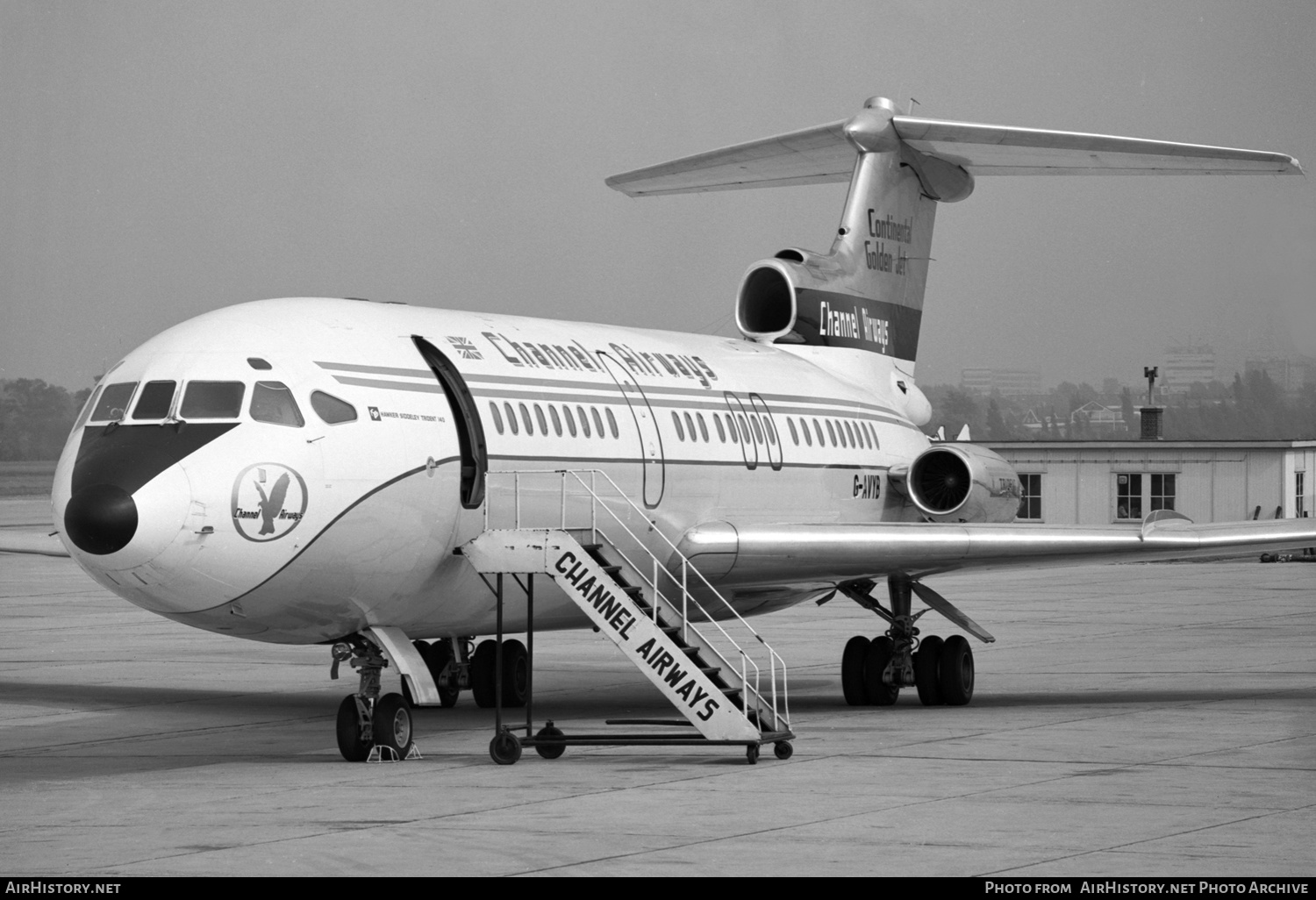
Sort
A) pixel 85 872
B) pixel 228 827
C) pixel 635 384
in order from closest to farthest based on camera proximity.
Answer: pixel 85 872
pixel 228 827
pixel 635 384

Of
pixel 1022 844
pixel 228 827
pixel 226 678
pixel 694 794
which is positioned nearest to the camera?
pixel 1022 844

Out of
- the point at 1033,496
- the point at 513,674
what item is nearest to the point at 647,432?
the point at 513,674

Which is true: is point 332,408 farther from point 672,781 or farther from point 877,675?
point 877,675

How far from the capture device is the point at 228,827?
12.0 metres

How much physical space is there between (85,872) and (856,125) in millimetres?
16928

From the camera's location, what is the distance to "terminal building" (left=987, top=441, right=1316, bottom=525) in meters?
58.2

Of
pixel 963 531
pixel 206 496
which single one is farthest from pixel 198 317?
pixel 963 531

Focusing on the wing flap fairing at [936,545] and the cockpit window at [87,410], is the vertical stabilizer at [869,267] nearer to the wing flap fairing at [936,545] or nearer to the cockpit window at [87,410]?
the wing flap fairing at [936,545]

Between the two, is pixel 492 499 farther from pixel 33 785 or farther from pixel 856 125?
pixel 856 125

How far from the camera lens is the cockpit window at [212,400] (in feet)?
48.7

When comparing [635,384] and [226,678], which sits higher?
[635,384]

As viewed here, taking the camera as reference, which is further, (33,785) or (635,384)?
(635,384)

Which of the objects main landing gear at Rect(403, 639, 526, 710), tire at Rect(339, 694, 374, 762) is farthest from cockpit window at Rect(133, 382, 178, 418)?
main landing gear at Rect(403, 639, 526, 710)

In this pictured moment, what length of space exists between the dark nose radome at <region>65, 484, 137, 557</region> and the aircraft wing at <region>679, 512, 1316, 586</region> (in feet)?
22.7
